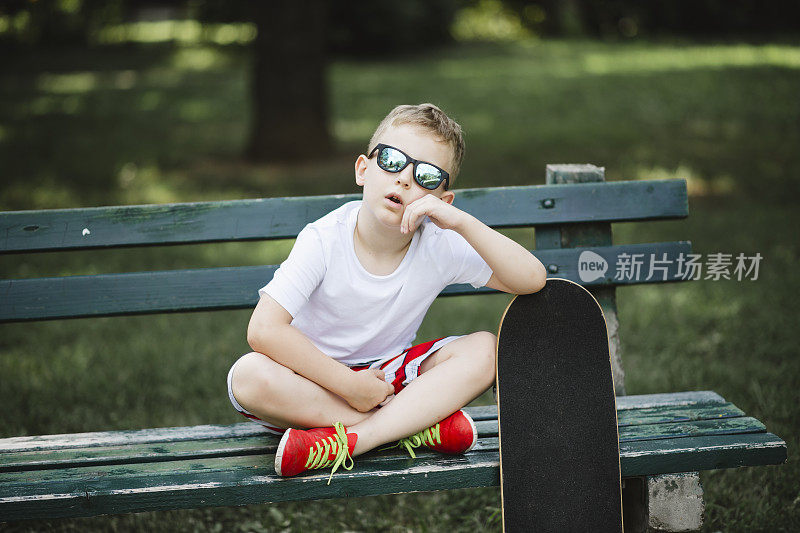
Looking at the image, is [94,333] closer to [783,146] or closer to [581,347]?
[581,347]

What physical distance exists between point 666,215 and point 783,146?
677cm

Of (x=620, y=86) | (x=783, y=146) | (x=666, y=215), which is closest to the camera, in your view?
(x=666, y=215)

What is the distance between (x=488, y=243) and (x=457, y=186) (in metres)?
5.42

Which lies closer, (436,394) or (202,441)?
(436,394)

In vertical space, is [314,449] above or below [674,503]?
above

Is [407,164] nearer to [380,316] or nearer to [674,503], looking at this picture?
[380,316]

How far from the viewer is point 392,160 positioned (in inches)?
92.9

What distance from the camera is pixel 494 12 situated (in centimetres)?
2858

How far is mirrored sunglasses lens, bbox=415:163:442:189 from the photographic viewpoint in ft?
7.75

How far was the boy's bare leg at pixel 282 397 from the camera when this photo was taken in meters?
2.30

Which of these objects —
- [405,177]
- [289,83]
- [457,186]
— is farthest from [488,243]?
[289,83]

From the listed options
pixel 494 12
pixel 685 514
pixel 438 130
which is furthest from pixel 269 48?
pixel 494 12

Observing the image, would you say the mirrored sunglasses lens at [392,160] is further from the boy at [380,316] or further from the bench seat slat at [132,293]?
the bench seat slat at [132,293]

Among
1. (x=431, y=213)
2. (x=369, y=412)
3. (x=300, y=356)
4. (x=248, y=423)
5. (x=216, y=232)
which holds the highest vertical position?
(x=431, y=213)
